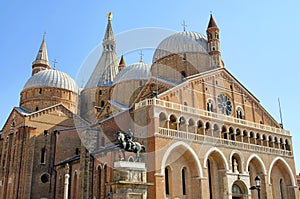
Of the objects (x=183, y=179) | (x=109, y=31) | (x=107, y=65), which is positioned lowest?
(x=183, y=179)

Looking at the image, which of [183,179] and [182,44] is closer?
[183,179]

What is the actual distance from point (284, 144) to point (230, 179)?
9.20 m

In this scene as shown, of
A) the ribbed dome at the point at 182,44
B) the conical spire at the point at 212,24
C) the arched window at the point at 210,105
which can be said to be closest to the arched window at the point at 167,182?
the arched window at the point at 210,105

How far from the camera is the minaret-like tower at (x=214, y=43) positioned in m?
34.2

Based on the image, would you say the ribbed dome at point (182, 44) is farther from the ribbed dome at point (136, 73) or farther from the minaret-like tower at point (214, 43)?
the ribbed dome at point (136, 73)

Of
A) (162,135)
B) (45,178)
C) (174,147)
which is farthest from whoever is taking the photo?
(45,178)

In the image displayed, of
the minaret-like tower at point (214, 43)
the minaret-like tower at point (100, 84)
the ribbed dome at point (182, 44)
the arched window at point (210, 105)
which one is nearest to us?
the arched window at point (210, 105)

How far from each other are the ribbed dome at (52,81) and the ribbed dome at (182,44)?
11637 millimetres

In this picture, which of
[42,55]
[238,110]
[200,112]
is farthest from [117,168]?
[42,55]

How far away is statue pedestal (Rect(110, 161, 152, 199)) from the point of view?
47.7 feet

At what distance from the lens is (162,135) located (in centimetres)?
2384

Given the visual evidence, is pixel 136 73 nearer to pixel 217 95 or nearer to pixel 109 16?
pixel 217 95

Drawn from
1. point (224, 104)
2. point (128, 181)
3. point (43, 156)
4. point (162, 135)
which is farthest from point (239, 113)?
point (43, 156)

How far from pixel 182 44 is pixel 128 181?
23.2m
